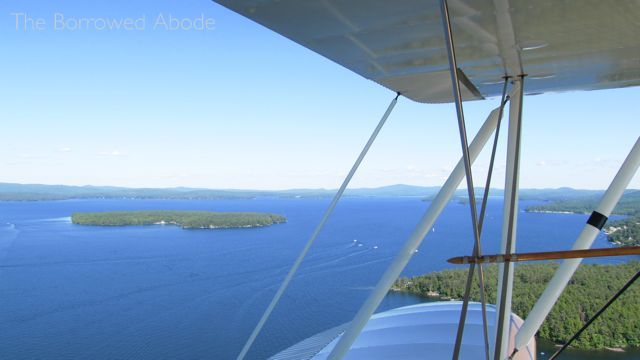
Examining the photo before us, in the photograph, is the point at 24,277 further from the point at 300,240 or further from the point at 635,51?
the point at 635,51

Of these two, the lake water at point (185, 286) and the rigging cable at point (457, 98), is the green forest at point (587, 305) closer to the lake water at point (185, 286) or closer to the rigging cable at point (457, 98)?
the lake water at point (185, 286)

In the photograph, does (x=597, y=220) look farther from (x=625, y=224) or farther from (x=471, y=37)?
(x=625, y=224)

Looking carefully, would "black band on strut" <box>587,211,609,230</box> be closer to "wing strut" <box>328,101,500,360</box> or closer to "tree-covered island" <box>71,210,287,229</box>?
"wing strut" <box>328,101,500,360</box>

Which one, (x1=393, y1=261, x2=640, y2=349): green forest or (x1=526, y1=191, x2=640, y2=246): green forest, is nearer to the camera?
(x1=393, y1=261, x2=640, y2=349): green forest

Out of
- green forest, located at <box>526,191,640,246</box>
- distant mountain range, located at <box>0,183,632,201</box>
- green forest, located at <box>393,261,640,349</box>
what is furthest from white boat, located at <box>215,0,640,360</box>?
distant mountain range, located at <box>0,183,632,201</box>

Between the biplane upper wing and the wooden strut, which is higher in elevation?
the biplane upper wing

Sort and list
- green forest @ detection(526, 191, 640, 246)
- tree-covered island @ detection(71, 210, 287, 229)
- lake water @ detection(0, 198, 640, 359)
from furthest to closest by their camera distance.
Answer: tree-covered island @ detection(71, 210, 287, 229) → green forest @ detection(526, 191, 640, 246) → lake water @ detection(0, 198, 640, 359)

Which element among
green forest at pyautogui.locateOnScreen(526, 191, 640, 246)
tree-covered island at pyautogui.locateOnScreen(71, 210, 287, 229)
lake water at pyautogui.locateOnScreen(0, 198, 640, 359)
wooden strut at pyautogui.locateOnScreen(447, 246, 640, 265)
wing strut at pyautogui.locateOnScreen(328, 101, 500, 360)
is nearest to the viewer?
wooden strut at pyautogui.locateOnScreen(447, 246, 640, 265)

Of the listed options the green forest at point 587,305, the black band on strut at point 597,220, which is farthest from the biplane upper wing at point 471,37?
the green forest at point 587,305
